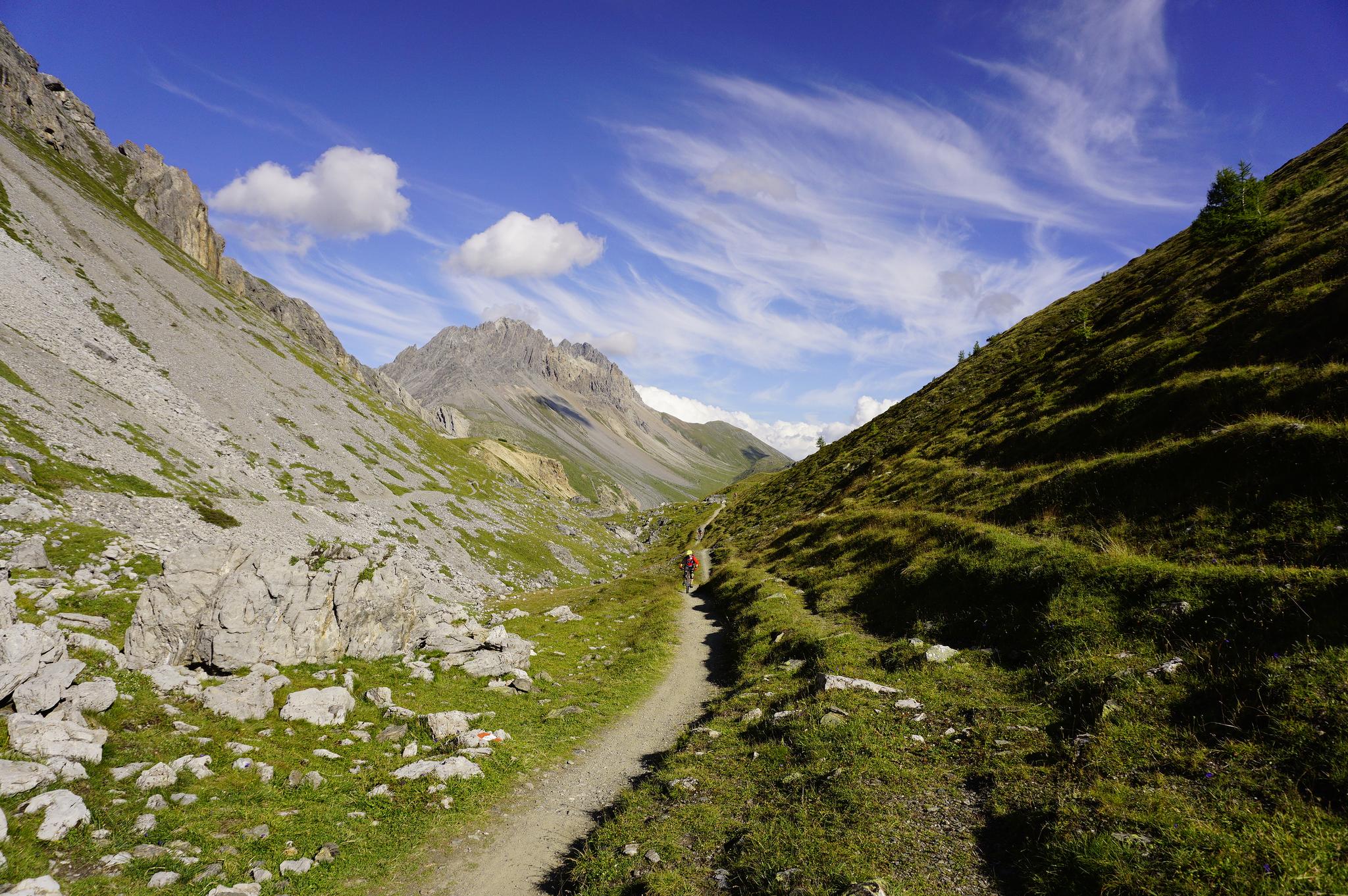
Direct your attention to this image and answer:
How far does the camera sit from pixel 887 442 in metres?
70.2

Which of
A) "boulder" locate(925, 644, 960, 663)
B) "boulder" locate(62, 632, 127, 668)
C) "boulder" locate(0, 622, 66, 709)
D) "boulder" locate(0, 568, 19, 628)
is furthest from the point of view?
"boulder" locate(925, 644, 960, 663)

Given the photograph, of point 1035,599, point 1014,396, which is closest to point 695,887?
point 1035,599

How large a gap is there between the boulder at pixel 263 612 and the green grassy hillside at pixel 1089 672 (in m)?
14.6

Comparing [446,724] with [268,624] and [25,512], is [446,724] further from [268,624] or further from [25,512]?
[25,512]

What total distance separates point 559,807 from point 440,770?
3657 millimetres

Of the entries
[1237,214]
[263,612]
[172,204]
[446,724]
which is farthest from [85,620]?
[172,204]

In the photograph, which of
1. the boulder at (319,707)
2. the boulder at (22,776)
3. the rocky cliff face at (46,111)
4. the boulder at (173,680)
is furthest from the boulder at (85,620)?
the rocky cliff face at (46,111)

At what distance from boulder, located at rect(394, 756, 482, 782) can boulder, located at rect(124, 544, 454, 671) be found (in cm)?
806

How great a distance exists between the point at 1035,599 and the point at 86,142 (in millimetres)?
257606

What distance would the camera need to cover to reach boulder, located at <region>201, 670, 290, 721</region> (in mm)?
15531

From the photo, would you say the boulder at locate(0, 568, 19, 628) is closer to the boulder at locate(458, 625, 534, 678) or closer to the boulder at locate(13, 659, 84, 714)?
the boulder at locate(13, 659, 84, 714)

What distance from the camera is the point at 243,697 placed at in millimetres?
16047

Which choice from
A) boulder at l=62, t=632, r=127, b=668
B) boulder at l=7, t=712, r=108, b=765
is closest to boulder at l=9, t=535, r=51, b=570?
boulder at l=62, t=632, r=127, b=668

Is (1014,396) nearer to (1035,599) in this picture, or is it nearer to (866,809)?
(1035,599)
